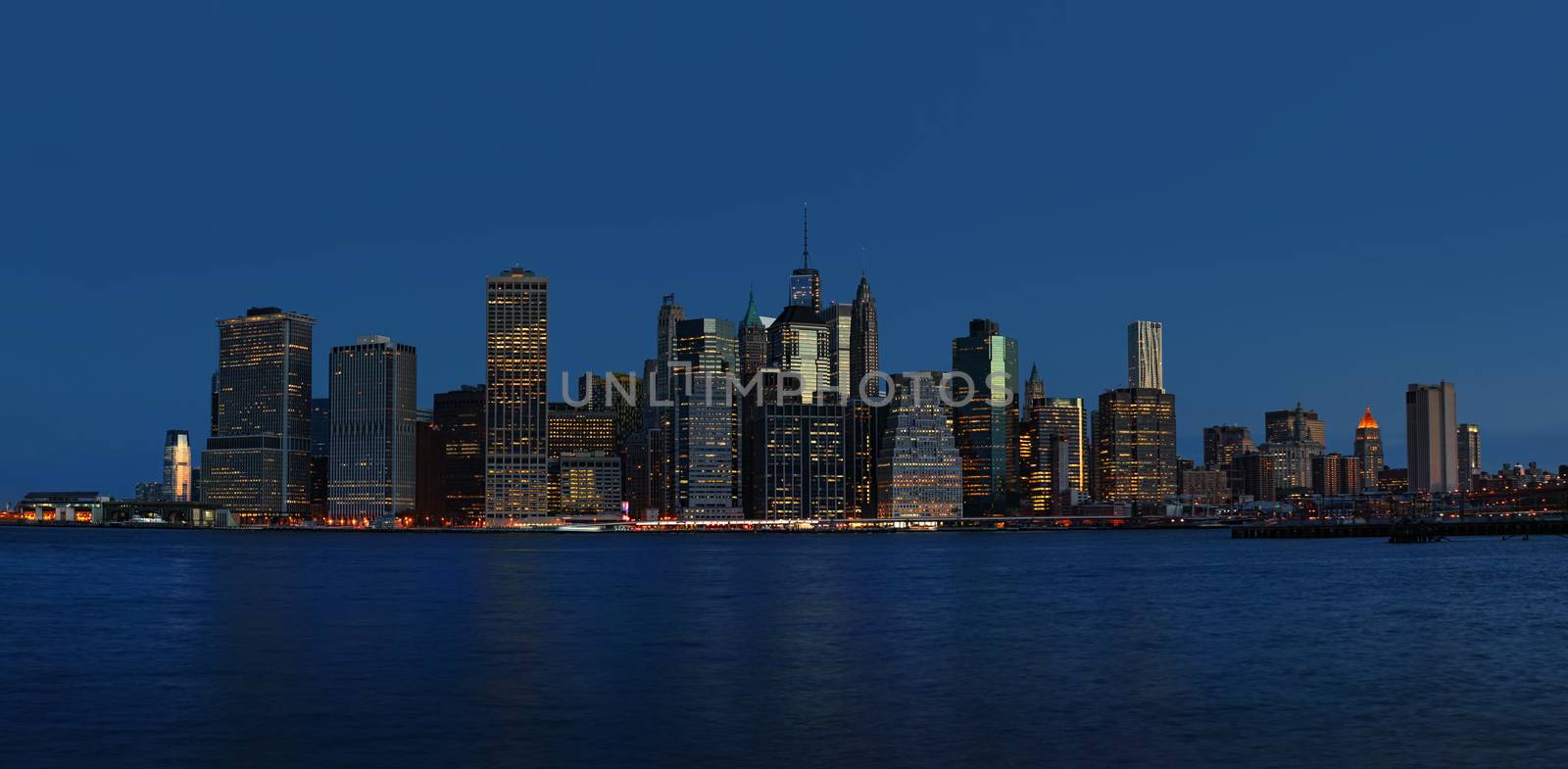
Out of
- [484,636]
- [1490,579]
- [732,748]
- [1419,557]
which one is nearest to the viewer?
[732,748]

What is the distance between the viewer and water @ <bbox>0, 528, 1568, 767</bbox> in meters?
37.8

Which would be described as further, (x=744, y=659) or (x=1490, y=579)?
(x=1490, y=579)

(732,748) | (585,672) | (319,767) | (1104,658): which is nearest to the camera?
(319,767)

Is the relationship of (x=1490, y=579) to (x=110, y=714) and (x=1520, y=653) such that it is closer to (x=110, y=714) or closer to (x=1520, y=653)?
(x=1520, y=653)

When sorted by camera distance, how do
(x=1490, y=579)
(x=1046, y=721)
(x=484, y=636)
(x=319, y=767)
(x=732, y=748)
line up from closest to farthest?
(x=319, y=767) → (x=732, y=748) → (x=1046, y=721) → (x=484, y=636) → (x=1490, y=579)

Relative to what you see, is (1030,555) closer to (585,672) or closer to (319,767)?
(585,672)

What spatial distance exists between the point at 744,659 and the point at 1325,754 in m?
25.5

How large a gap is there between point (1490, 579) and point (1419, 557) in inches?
1927

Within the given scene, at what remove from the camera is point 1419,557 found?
15525 centimetres

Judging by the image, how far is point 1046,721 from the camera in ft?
137

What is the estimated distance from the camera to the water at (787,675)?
124 feet

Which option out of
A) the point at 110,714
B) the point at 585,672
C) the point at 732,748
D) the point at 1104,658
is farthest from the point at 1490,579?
the point at 110,714

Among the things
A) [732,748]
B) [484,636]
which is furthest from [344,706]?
[484,636]

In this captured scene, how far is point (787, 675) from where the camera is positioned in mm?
52312
